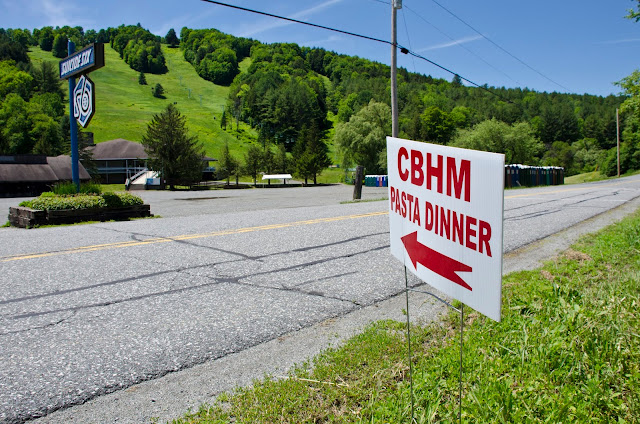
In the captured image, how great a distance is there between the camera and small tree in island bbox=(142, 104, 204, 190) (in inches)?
2137

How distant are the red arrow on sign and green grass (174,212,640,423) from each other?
862 mm

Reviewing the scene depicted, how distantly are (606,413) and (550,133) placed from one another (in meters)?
150

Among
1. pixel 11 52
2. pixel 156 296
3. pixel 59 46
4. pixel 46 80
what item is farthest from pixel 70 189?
pixel 59 46

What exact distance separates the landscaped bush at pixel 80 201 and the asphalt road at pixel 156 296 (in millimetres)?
1988

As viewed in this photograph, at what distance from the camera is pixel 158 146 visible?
54.4 m

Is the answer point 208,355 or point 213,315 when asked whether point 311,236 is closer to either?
point 213,315

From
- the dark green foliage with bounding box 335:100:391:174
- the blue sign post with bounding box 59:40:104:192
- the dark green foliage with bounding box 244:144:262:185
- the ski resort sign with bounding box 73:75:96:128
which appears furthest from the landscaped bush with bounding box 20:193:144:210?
the dark green foliage with bounding box 244:144:262:185

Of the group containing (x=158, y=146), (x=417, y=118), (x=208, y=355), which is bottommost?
(x=208, y=355)

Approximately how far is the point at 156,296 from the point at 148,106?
160847mm

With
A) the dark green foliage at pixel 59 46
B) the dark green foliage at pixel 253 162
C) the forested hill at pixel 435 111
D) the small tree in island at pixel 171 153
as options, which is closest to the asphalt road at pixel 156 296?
the small tree in island at pixel 171 153

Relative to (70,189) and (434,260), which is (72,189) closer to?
(70,189)

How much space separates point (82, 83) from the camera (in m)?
13.6

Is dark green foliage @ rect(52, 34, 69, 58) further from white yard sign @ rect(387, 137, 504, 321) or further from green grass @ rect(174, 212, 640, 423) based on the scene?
white yard sign @ rect(387, 137, 504, 321)

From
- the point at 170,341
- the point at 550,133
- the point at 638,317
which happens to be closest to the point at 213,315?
the point at 170,341
